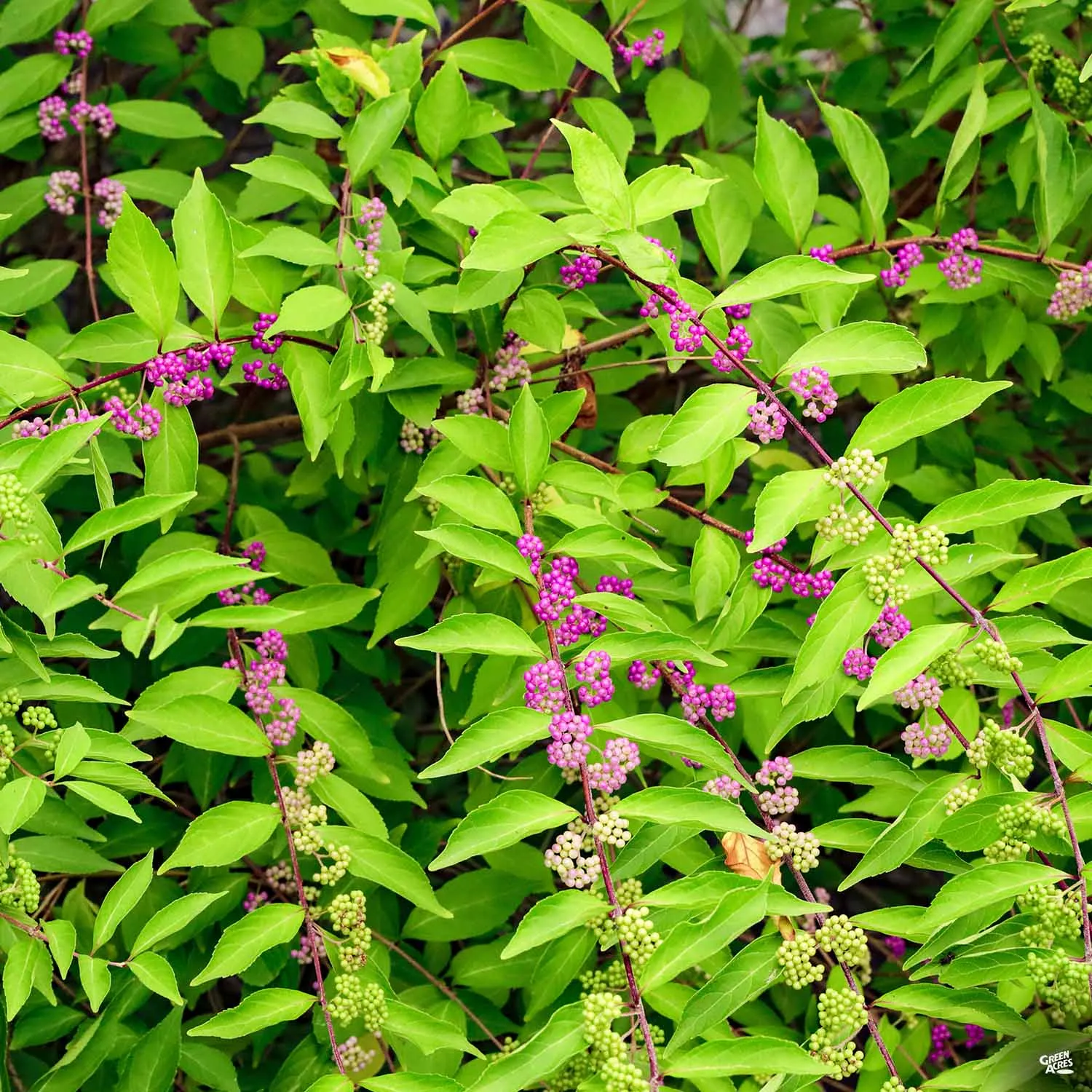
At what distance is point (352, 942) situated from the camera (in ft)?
6.29

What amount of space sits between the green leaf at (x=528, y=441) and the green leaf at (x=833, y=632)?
510mm

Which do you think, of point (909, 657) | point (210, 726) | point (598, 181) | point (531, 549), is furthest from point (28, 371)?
point (909, 657)

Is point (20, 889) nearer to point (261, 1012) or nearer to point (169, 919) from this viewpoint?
point (169, 919)

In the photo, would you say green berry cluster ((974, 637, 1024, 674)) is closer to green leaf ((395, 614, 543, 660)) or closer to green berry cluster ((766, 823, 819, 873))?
green berry cluster ((766, 823, 819, 873))

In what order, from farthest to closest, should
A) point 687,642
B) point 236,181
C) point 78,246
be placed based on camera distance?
point 78,246 < point 236,181 < point 687,642

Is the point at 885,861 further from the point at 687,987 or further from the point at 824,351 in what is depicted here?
the point at 824,351

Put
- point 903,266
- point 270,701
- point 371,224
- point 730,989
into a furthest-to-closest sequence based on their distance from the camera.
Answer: point 903,266 < point 371,224 < point 270,701 < point 730,989

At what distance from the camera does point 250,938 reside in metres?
1.81

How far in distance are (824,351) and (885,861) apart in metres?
0.74

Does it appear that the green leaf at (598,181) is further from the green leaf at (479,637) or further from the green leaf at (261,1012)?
the green leaf at (261,1012)

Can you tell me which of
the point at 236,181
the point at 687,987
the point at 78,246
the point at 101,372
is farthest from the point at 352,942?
the point at 78,246

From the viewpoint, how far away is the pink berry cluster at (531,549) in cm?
192

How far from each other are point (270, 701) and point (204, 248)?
2.46 ft

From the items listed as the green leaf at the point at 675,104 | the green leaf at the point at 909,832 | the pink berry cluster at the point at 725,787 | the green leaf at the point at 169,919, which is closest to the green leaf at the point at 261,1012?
the green leaf at the point at 169,919
